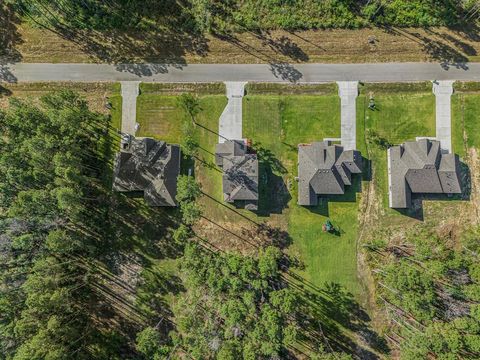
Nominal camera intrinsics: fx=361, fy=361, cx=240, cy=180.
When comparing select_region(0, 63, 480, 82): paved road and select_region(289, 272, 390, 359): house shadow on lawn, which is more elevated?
select_region(0, 63, 480, 82): paved road

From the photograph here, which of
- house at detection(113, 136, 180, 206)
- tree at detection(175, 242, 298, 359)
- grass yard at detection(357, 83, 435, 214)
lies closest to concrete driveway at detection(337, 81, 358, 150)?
grass yard at detection(357, 83, 435, 214)

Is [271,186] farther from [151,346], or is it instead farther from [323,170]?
[151,346]

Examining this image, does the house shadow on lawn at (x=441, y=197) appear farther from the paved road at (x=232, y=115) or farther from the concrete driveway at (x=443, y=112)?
the paved road at (x=232, y=115)

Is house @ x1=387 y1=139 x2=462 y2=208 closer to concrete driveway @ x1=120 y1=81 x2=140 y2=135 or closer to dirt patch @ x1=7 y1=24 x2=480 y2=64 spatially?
dirt patch @ x1=7 y1=24 x2=480 y2=64

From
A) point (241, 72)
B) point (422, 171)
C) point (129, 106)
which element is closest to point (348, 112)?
point (422, 171)

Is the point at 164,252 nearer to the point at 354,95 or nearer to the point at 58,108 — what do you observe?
the point at 58,108

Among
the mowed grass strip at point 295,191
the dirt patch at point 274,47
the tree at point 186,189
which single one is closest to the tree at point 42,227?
the dirt patch at point 274,47

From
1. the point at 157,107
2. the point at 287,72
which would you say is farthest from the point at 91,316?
the point at 287,72
